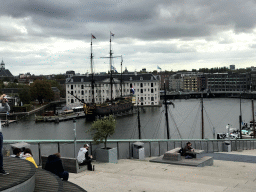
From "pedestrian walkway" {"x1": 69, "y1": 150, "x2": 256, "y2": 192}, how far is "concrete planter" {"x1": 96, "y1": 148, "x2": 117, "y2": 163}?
1.14 feet

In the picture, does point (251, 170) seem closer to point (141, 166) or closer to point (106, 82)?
point (141, 166)

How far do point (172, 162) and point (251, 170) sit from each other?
2965 millimetres

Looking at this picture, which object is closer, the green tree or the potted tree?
the potted tree

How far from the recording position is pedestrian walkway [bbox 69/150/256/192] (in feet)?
26.7

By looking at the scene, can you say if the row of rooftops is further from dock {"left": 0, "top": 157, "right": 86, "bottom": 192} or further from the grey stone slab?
dock {"left": 0, "top": 157, "right": 86, "bottom": 192}

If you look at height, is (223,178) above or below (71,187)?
below

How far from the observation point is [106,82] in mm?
99250

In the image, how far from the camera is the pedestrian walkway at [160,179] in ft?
26.7

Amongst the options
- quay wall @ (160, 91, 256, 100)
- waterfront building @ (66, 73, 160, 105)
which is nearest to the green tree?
waterfront building @ (66, 73, 160, 105)

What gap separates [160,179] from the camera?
934cm

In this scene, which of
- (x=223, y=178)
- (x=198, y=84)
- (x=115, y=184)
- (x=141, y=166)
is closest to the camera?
(x=115, y=184)

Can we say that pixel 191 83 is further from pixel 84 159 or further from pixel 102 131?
pixel 84 159

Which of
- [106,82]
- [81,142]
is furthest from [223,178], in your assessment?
[106,82]

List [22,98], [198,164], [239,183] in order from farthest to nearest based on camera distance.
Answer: [22,98], [198,164], [239,183]
